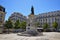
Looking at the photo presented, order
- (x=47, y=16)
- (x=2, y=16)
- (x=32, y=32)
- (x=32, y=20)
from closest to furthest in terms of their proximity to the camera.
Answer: (x=32, y=32), (x=32, y=20), (x=2, y=16), (x=47, y=16)

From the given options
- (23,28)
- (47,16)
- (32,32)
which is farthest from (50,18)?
(32,32)

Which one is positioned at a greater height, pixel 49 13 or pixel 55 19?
pixel 49 13

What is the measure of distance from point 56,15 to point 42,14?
11.0m

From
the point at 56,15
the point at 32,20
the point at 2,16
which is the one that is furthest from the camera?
the point at 56,15

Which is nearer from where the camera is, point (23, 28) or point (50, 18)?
point (23, 28)

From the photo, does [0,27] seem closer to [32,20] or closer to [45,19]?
[32,20]

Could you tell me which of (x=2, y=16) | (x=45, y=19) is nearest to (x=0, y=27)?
(x=2, y=16)

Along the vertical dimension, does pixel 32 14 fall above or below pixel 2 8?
below

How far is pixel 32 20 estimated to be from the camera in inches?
1050

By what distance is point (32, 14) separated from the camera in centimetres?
2719

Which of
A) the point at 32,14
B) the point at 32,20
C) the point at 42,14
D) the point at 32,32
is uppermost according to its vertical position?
the point at 42,14

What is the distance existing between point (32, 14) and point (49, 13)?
41602mm

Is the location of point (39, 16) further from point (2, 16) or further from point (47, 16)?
point (2, 16)

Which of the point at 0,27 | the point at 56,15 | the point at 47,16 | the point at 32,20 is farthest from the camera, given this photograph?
the point at 47,16
